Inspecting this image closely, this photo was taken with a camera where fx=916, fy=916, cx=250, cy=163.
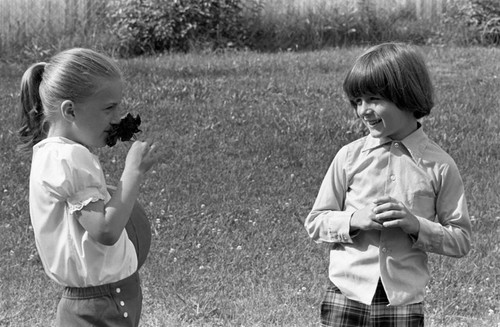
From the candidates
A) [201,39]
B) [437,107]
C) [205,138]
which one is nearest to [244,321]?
[205,138]

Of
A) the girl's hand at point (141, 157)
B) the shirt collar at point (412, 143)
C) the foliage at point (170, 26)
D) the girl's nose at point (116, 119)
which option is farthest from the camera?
the foliage at point (170, 26)

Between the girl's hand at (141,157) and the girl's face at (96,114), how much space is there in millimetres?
144

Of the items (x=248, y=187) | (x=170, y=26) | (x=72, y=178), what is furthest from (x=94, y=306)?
(x=170, y=26)

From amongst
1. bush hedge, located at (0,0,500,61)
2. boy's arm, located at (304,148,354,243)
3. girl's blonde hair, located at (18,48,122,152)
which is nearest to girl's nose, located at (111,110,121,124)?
girl's blonde hair, located at (18,48,122,152)

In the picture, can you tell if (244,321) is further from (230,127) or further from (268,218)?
(230,127)

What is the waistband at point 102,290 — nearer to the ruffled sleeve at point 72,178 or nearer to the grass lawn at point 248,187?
the ruffled sleeve at point 72,178

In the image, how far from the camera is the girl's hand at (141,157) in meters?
2.94

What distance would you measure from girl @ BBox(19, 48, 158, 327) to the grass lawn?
5.57 feet

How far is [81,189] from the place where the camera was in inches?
113

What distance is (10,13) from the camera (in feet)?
40.0

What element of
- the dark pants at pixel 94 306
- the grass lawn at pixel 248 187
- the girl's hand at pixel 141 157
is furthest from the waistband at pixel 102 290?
the grass lawn at pixel 248 187

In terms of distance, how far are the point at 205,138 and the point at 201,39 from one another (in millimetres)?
4697

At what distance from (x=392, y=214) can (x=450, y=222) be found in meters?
0.31

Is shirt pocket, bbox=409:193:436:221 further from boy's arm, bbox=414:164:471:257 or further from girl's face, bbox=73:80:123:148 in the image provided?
girl's face, bbox=73:80:123:148
